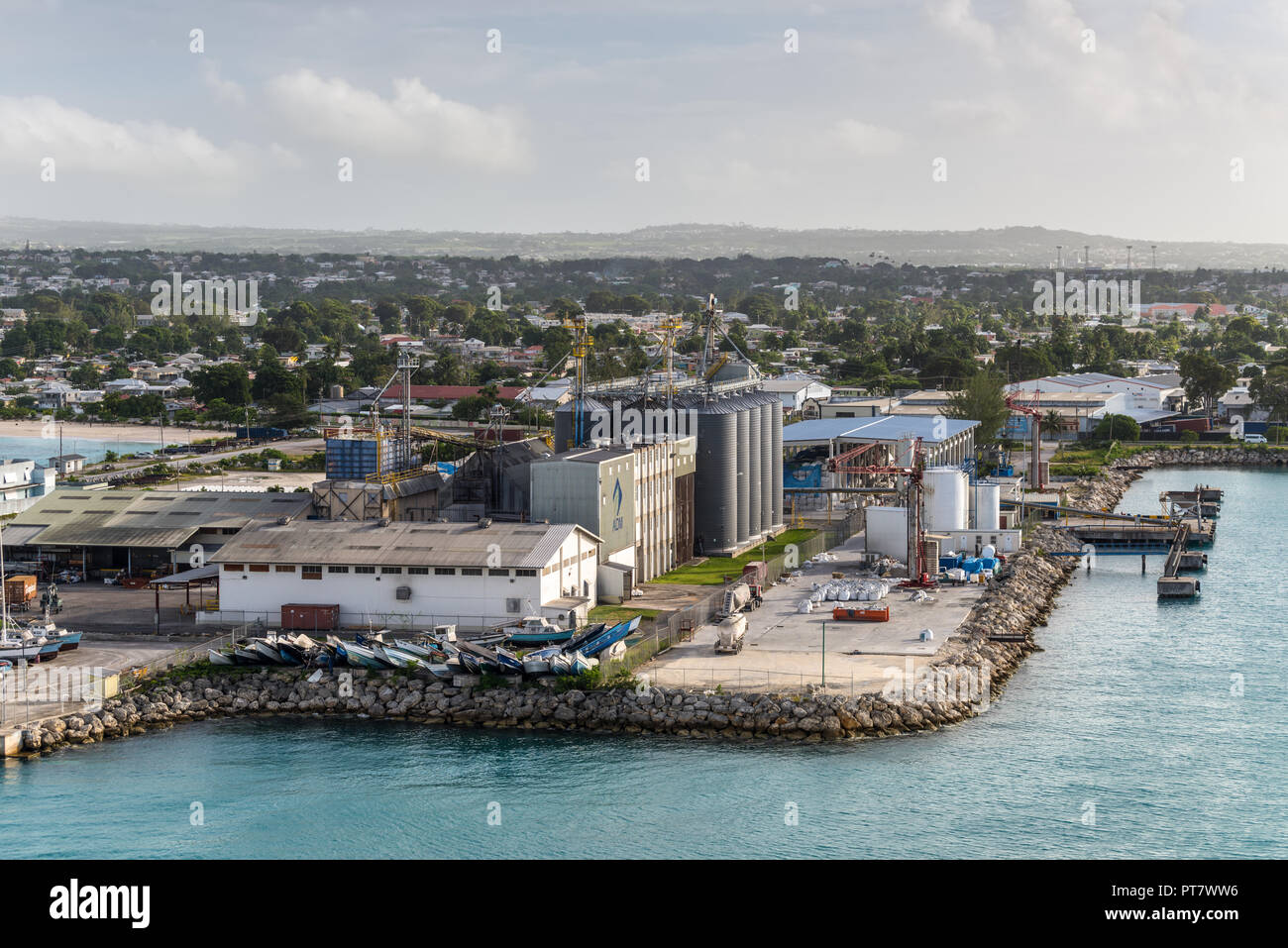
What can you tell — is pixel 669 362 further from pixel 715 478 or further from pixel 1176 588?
pixel 1176 588

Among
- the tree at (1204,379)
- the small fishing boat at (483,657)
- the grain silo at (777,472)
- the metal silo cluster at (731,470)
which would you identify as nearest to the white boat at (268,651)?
the small fishing boat at (483,657)

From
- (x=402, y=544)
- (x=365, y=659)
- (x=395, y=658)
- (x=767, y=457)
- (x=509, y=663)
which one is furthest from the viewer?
(x=767, y=457)

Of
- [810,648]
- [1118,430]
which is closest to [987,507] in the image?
[810,648]

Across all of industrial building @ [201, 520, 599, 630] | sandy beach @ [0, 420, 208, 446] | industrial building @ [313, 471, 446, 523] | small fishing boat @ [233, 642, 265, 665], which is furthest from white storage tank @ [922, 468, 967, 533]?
sandy beach @ [0, 420, 208, 446]

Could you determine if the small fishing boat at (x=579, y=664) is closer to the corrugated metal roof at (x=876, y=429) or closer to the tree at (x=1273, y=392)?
the corrugated metal roof at (x=876, y=429)

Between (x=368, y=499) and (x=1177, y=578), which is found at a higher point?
(x=368, y=499)

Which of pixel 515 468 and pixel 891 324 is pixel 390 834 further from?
pixel 891 324
